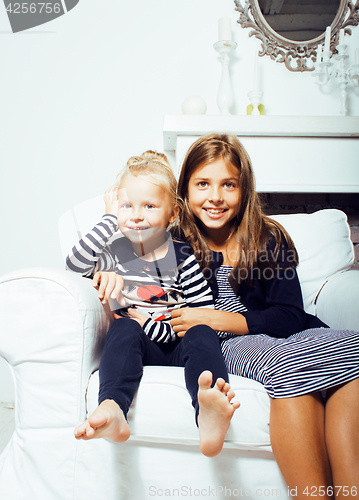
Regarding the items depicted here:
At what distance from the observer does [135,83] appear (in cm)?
167

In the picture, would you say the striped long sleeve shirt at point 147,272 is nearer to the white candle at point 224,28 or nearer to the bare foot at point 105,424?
the bare foot at point 105,424

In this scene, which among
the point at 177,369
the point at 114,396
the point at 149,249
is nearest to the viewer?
the point at 114,396

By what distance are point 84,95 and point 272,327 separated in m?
1.37

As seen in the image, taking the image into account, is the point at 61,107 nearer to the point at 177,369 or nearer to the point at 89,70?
the point at 89,70

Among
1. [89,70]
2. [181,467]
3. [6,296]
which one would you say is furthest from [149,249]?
[89,70]

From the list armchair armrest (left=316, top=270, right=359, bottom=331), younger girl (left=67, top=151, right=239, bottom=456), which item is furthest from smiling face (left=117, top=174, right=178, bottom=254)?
armchair armrest (left=316, top=270, right=359, bottom=331)

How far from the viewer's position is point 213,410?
57 cm

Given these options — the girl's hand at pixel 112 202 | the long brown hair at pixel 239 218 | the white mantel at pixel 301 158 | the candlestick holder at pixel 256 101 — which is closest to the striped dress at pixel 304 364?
the long brown hair at pixel 239 218

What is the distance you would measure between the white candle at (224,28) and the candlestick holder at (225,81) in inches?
0.9

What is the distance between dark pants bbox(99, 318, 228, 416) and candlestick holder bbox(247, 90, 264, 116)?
45.7 inches

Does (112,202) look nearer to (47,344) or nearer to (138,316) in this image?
(138,316)

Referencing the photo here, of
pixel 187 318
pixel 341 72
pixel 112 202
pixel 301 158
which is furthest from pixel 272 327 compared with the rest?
pixel 341 72

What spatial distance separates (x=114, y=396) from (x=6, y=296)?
30 cm

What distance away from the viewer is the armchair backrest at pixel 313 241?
1.16 metres
